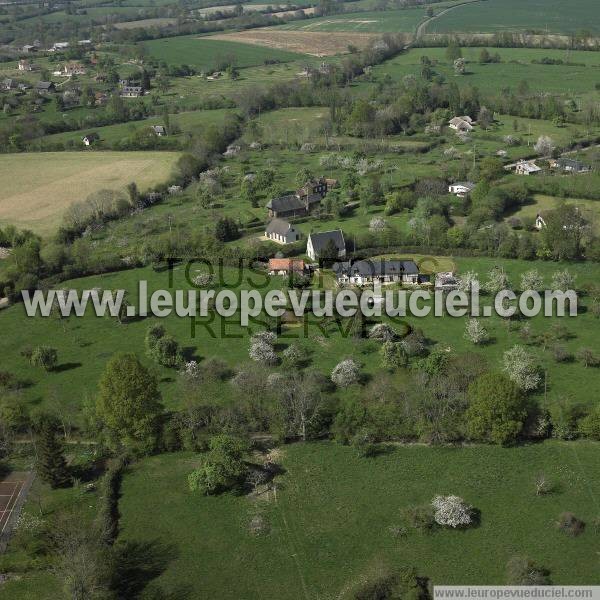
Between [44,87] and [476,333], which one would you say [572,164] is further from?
[44,87]

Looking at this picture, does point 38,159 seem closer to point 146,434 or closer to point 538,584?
point 146,434

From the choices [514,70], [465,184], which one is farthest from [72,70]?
[465,184]

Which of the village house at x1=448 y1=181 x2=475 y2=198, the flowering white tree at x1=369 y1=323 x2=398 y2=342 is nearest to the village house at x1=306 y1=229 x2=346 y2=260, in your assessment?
the flowering white tree at x1=369 y1=323 x2=398 y2=342

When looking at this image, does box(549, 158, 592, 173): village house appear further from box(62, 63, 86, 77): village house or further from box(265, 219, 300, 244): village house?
box(62, 63, 86, 77): village house

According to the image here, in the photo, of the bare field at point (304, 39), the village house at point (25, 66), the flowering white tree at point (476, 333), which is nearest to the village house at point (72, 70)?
the village house at point (25, 66)

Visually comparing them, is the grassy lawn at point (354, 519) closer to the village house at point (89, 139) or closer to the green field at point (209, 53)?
the village house at point (89, 139)
